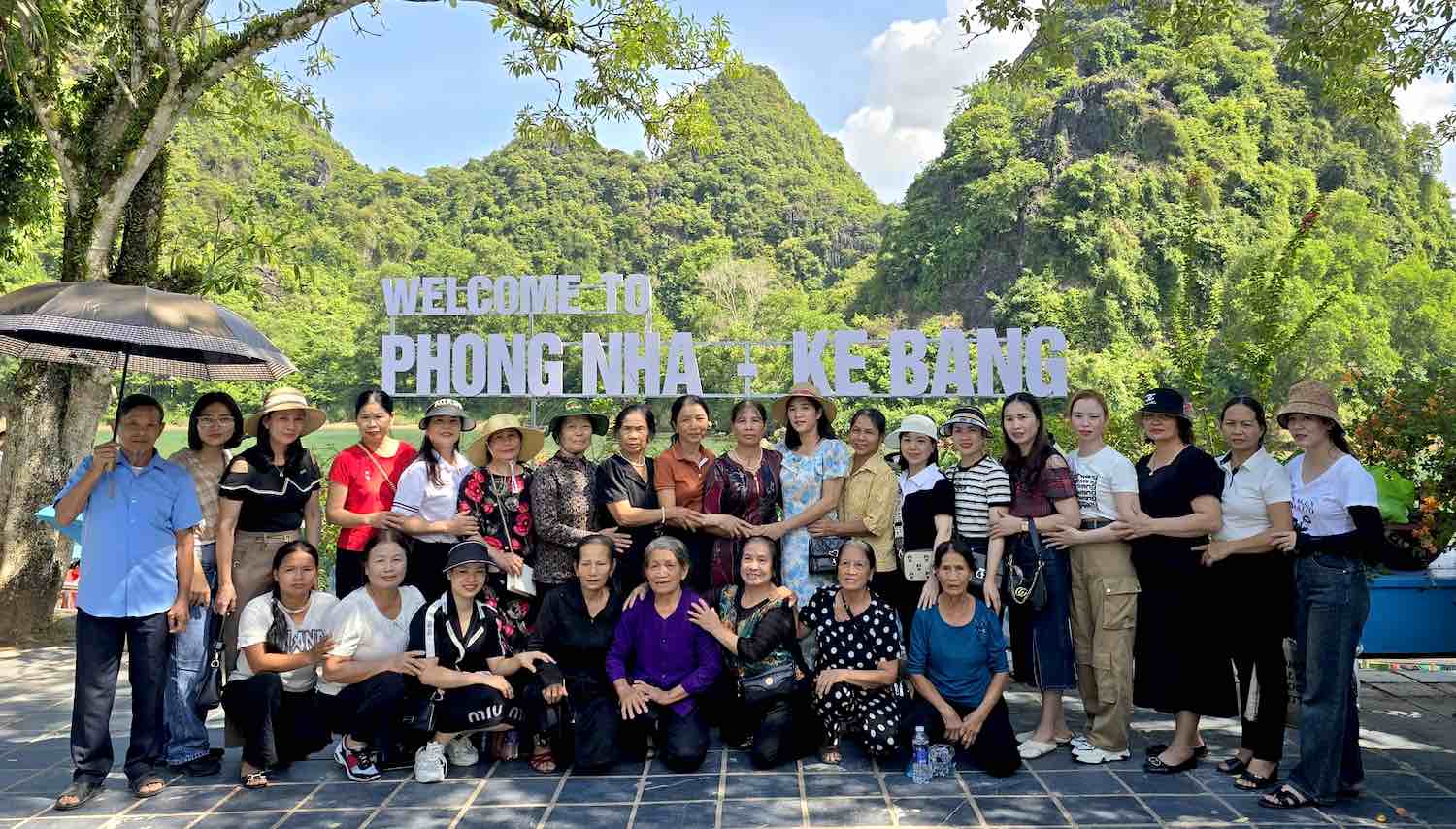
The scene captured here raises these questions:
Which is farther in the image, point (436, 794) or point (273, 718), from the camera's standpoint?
point (273, 718)

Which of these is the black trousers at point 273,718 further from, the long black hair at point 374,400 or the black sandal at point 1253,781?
the black sandal at point 1253,781

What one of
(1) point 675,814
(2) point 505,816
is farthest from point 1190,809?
(2) point 505,816

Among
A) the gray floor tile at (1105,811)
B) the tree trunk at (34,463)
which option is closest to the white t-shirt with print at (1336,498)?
the gray floor tile at (1105,811)

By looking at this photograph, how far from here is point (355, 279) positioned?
4228cm

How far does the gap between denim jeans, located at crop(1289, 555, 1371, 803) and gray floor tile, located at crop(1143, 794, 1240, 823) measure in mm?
313

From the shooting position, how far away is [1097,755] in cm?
412

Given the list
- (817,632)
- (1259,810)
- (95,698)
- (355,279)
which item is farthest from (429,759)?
(355,279)

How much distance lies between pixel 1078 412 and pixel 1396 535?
3108 mm

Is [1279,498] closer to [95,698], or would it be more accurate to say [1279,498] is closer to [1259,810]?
[1259,810]

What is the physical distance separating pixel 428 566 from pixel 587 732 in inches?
44.8

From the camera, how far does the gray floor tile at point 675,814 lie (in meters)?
3.52

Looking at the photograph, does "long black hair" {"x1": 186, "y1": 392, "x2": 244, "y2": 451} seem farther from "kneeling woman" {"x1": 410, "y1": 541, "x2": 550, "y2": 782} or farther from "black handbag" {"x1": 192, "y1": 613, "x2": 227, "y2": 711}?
"kneeling woman" {"x1": 410, "y1": 541, "x2": 550, "y2": 782}

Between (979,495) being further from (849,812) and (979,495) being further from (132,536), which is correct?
(132,536)

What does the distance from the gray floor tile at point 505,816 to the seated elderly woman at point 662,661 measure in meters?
0.61
